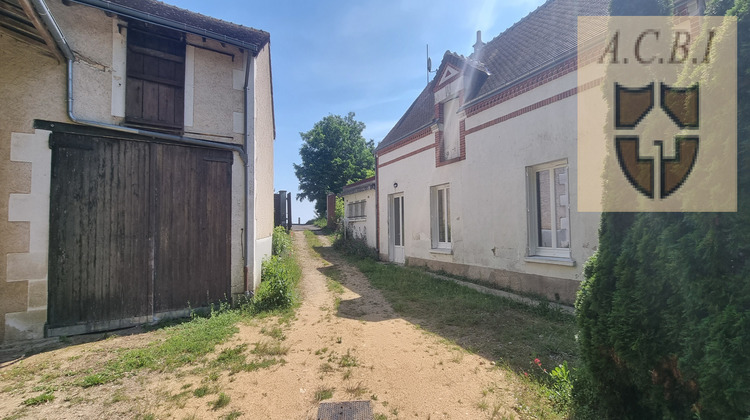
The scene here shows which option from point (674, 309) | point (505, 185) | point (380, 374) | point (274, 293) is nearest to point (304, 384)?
point (380, 374)

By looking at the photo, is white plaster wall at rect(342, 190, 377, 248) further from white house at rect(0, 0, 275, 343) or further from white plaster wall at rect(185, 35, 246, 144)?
white plaster wall at rect(185, 35, 246, 144)

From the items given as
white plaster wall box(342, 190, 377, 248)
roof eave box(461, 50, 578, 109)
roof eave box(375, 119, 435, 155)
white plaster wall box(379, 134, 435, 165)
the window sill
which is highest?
roof eave box(461, 50, 578, 109)

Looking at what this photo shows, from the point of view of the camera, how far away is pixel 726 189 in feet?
5.33

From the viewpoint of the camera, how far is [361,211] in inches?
553

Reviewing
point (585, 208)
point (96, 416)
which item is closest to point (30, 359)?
point (96, 416)

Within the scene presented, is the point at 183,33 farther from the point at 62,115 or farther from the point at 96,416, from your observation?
the point at 96,416

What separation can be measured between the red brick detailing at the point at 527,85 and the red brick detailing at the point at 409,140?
178cm

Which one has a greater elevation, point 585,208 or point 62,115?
point 62,115

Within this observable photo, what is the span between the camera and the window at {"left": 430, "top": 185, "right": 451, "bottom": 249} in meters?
8.65

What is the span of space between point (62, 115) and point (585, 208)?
796cm

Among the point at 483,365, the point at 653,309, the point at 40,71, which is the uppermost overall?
the point at 40,71

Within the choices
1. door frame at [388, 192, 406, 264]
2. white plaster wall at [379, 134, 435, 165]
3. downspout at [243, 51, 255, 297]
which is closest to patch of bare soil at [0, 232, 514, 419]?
downspout at [243, 51, 255, 297]

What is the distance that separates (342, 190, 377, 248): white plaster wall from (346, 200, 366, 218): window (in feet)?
0.63

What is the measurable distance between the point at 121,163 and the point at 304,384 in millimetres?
4119
